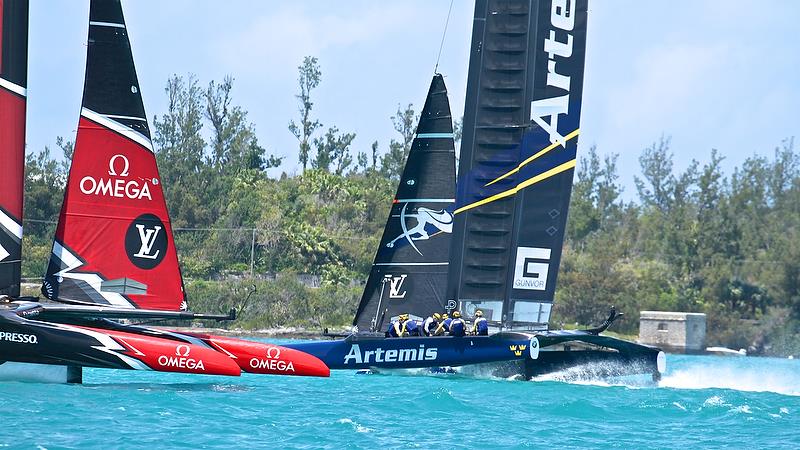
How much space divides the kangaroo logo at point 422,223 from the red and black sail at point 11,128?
9.69 metres

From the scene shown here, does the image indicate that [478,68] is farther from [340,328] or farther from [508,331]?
[340,328]

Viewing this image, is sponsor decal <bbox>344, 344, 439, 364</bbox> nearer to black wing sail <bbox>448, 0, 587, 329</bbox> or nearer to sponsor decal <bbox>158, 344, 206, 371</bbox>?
black wing sail <bbox>448, 0, 587, 329</bbox>

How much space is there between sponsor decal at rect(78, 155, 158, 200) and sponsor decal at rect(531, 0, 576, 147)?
9196 mm

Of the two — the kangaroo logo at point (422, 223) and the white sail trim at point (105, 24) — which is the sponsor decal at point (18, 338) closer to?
the white sail trim at point (105, 24)

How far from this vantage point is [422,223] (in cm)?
2866

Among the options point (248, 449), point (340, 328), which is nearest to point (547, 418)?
point (248, 449)

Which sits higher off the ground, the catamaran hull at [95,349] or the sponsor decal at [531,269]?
the sponsor decal at [531,269]

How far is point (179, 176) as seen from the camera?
60688 mm

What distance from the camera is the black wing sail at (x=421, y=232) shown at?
28297 mm

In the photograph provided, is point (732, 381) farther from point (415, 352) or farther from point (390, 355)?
point (390, 355)

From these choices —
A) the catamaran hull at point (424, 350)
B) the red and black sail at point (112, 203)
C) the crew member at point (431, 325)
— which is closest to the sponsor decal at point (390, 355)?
the catamaran hull at point (424, 350)

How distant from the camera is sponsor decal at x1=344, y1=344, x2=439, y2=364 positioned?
83.0 feet

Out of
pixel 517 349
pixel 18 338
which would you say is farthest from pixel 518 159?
pixel 18 338

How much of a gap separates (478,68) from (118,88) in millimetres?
8651
